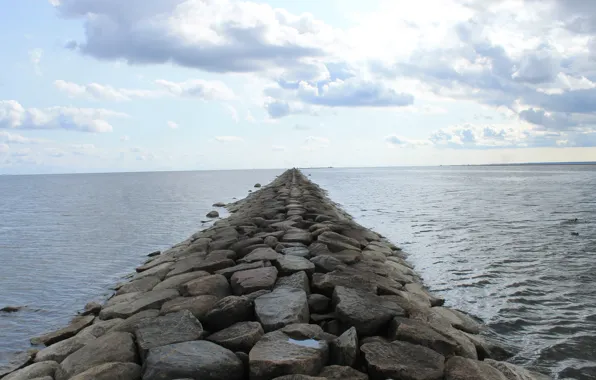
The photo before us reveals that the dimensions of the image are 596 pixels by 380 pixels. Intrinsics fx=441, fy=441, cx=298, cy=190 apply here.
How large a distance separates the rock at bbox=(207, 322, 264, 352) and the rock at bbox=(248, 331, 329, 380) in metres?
0.13

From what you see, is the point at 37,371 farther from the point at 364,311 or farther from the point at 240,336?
the point at 364,311

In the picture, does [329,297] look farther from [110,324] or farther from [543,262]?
[543,262]

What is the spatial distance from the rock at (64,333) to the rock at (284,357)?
3.05 m

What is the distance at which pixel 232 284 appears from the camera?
18.2ft

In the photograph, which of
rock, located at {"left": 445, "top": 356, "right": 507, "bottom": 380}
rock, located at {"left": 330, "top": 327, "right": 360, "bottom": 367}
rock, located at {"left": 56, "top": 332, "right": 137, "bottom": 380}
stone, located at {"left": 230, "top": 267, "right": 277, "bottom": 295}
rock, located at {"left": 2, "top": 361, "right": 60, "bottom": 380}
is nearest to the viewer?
rock, located at {"left": 445, "top": 356, "right": 507, "bottom": 380}

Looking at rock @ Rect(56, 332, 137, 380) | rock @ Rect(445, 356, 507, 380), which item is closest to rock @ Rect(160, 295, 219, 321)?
rock @ Rect(56, 332, 137, 380)

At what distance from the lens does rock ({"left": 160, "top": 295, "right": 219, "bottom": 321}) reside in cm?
461

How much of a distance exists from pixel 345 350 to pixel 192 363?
1214 mm

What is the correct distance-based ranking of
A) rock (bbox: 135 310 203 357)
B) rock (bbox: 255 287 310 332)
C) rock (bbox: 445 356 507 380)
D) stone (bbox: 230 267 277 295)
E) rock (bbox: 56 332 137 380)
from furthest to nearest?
stone (bbox: 230 267 277 295) → rock (bbox: 255 287 310 332) → rock (bbox: 135 310 203 357) → rock (bbox: 56 332 137 380) → rock (bbox: 445 356 507 380)

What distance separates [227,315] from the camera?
4410 mm

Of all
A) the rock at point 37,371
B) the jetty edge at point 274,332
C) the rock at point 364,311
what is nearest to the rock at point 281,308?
the jetty edge at point 274,332

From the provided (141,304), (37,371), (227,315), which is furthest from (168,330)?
(141,304)

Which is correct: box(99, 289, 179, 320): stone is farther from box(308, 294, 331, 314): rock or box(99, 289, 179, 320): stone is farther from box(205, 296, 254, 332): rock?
box(308, 294, 331, 314): rock

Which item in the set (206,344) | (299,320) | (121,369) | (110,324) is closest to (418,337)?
(299,320)
